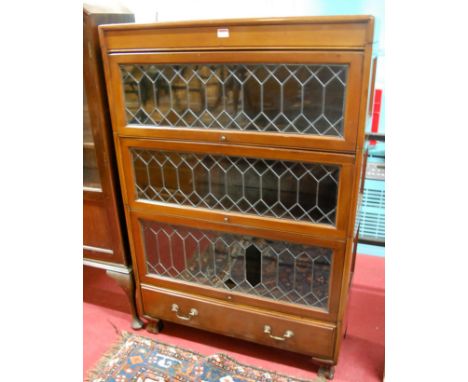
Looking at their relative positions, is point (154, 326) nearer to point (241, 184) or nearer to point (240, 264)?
point (240, 264)

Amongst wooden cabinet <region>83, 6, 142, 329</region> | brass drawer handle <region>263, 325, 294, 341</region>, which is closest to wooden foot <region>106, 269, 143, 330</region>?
wooden cabinet <region>83, 6, 142, 329</region>

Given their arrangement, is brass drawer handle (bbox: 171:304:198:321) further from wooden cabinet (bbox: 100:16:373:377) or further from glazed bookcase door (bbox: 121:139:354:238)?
glazed bookcase door (bbox: 121:139:354:238)

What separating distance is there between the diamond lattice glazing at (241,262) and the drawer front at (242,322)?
0.08m

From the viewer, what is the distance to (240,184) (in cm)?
121

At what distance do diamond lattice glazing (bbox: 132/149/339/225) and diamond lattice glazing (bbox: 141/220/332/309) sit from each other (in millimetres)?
129

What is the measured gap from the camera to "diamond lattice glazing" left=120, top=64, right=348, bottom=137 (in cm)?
101

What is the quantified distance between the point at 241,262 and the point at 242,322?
25 centimetres

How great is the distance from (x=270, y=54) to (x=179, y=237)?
0.77 meters

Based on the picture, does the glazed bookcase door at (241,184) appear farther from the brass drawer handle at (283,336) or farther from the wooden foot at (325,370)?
the wooden foot at (325,370)

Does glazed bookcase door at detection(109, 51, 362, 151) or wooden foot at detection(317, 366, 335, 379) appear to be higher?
glazed bookcase door at detection(109, 51, 362, 151)

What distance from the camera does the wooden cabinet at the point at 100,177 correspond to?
3.88ft
